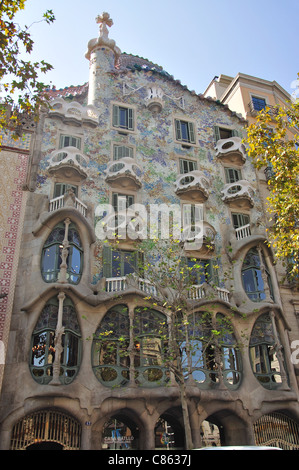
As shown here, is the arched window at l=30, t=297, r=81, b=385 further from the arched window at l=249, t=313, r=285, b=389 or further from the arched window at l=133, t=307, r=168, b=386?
the arched window at l=249, t=313, r=285, b=389

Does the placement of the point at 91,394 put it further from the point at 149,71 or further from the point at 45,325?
the point at 149,71

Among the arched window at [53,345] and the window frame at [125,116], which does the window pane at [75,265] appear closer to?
the arched window at [53,345]

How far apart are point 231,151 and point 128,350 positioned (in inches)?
537

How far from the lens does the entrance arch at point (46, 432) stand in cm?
1377

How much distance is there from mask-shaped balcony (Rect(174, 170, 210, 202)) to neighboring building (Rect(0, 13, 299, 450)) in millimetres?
79

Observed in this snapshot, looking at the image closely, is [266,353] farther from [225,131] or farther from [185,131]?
[225,131]

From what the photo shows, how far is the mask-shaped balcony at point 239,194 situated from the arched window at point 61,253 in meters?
8.94

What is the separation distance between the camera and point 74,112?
21.5 m

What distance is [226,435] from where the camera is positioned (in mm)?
17000

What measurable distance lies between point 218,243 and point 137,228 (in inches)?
178

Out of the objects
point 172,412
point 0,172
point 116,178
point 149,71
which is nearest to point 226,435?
point 172,412

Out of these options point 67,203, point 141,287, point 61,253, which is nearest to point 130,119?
point 67,203

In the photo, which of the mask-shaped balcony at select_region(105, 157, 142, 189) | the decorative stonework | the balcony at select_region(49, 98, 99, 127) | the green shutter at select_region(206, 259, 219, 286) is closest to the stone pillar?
the mask-shaped balcony at select_region(105, 157, 142, 189)

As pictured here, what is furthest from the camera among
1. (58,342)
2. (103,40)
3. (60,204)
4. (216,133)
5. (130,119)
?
(216,133)
